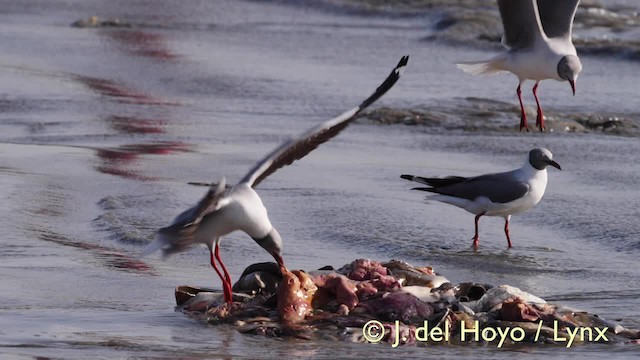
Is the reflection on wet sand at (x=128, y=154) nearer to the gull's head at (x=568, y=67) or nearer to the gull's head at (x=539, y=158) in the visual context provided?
the gull's head at (x=539, y=158)

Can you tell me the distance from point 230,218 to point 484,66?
213 inches

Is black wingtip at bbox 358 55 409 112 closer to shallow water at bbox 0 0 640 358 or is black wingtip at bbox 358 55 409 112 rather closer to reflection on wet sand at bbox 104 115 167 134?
shallow water at bbox 0 0 640 358

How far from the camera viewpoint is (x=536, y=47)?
11734 mm

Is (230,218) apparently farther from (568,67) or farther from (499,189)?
Result: (568,67)

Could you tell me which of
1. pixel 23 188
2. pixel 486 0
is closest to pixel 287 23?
pixel 486 0

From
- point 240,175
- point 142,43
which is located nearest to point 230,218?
point 240,175

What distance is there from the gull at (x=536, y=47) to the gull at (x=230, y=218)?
4.43 m

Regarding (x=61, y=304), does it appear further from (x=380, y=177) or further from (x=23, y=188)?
(x=380, y=177)

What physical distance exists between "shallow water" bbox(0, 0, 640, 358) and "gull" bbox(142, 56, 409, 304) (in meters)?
0.38

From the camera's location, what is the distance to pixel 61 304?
23.1 feet

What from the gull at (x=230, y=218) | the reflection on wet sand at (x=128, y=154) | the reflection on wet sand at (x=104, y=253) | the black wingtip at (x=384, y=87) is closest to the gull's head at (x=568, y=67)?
the reflection on wet sand at (x=128, y=154)

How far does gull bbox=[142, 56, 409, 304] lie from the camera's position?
678 cm

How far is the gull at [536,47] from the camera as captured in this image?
38.2ft

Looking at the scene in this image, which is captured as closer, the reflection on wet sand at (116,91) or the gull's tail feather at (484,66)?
the gull's tail feather at (484,66)
